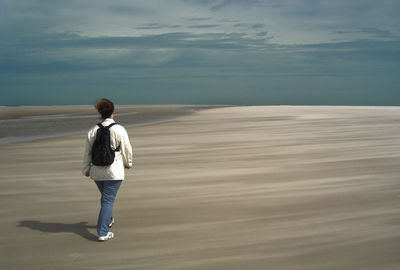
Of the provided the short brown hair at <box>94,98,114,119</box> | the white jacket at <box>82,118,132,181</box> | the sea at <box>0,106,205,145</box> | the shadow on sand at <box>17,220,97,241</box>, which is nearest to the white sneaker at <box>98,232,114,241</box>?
the shadow on sand at <box>17,220,97,241</box>

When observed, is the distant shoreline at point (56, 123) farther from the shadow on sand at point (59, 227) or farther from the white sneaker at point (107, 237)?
the white sneaker at point (107, 237)

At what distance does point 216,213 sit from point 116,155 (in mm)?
1963

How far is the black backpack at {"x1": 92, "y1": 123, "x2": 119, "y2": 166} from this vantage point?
520 centimetres

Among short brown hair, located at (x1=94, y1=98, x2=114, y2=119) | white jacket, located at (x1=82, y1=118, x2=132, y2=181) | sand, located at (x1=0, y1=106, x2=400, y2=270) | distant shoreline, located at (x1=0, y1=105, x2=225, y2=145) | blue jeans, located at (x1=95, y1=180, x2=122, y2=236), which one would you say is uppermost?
short brown hair, located at (x1=94, y1=98, x2=114, y2=119)

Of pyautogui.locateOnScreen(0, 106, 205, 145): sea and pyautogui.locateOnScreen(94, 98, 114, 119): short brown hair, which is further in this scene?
pyautogui.locateOnScreen(0, 106, 205, 145): sea

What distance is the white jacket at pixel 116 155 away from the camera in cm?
527

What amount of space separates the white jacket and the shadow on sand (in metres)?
0.89

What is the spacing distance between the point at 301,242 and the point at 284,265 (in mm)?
709

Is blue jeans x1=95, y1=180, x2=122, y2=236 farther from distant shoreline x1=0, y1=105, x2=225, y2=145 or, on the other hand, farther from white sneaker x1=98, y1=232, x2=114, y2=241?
distant shoreline x1=0, y1=105, x2=225, y2=145

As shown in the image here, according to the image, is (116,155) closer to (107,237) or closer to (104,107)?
(104,107)

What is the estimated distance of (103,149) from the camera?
5203mm

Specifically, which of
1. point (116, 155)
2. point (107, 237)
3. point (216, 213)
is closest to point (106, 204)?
point (107, 237)

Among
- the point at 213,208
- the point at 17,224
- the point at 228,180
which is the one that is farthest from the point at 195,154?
the point at 17,224

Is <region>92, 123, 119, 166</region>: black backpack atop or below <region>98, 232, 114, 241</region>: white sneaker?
atop
